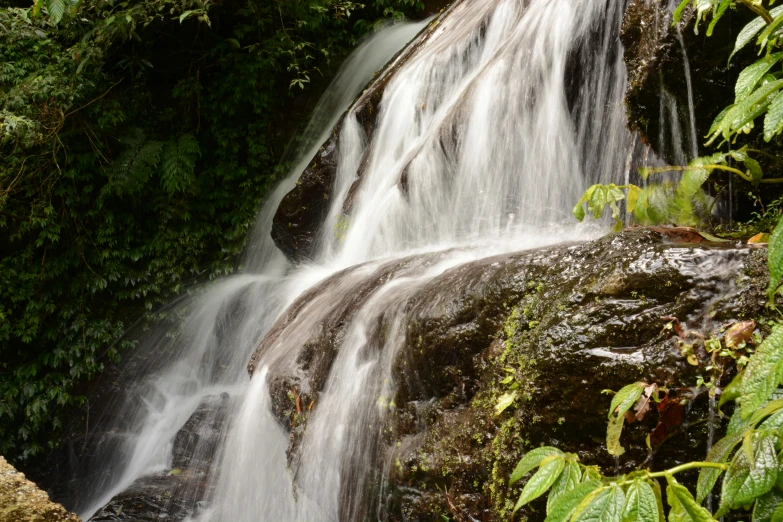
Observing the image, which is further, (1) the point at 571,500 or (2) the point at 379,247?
(2) the point at 379,247

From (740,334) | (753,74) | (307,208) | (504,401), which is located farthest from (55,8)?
(740,334)

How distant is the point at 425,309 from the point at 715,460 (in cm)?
169

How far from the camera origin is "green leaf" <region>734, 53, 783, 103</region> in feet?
5.56

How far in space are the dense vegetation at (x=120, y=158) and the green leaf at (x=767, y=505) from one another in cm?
643

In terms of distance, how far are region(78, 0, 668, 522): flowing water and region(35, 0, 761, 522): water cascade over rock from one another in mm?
17

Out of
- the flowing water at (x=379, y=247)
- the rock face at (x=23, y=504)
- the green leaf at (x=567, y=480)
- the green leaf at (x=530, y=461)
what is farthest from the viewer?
the flowing water at (x=379, y=247)

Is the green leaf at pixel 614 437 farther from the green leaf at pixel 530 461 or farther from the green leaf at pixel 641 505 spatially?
the green leaf at pixel 641 505

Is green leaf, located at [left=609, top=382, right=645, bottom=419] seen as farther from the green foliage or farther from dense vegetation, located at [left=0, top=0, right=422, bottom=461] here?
dense vegetation, located at [left=0, top=0, right=422, bottom=461]

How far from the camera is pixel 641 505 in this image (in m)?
1.24

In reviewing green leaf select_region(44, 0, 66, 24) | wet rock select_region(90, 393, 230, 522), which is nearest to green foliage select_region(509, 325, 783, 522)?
green leaf select_region(44, 0, 66, 24)

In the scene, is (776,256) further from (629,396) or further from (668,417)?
(668,417)

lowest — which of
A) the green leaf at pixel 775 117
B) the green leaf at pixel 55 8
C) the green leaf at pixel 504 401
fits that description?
the green leaf at pixel 504 401

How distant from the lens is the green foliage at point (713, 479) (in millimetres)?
1263

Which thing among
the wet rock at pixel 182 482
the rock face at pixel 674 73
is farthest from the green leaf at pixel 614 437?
the wet rock at pixel 182 482
